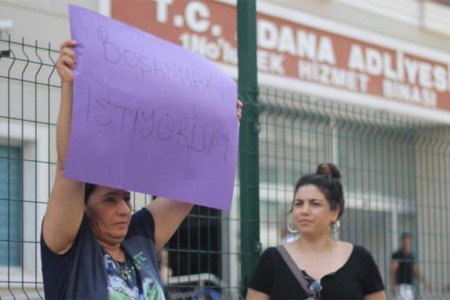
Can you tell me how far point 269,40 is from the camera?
12.2 m

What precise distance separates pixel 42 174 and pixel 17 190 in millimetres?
224

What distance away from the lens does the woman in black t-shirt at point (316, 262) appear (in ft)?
17.1

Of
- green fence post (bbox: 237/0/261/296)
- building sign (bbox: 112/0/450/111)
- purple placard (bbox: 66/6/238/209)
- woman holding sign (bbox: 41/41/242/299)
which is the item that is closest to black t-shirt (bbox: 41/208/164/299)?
woman holding sign (bbox: 41/41/242/299)

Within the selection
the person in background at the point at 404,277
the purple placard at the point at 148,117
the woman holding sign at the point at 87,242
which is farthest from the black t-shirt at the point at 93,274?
the person in background at the point at 404,277

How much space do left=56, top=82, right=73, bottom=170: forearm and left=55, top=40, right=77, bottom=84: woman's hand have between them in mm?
25

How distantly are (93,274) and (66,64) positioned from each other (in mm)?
762

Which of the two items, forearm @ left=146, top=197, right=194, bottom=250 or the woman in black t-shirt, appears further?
the woman in black t-shirt

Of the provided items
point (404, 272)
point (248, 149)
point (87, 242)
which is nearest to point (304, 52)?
point (404, 272)

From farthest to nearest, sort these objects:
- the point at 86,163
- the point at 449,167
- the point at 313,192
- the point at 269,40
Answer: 1. the point at 269,40
2. the point at 449,167
3. the point at 313,192
4. the point at 86,163

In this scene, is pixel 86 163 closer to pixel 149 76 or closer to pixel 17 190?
pixel 149 76

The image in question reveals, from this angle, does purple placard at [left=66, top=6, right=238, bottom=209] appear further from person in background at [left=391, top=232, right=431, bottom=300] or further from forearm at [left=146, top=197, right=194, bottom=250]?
person in background at [left=391, top=232, right=431, bottom=300]

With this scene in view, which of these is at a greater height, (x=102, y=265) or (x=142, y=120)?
(x=142, y=120)

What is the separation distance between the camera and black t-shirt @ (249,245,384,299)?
5219 millimetres

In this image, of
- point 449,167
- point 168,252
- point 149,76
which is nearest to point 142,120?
point 149,76
